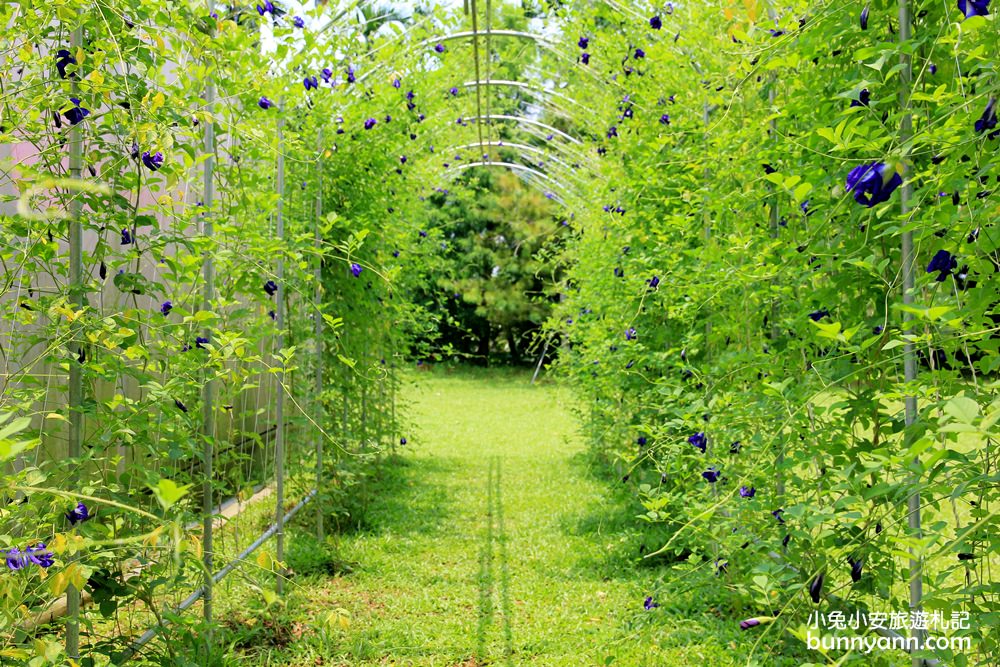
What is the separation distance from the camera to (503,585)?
3.77 meters

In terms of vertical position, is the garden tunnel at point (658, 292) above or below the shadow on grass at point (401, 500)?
above

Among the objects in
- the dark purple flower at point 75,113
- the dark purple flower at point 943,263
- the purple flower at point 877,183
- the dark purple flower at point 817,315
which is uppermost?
the dark purple flower at point 75,113

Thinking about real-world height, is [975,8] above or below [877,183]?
above

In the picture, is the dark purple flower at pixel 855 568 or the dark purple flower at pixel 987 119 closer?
the dark purple flower at pixel 987 119

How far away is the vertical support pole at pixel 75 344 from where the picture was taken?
1.71m

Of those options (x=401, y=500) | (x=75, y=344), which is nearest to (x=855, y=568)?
(x=75, y=344)

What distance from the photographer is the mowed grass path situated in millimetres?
2939

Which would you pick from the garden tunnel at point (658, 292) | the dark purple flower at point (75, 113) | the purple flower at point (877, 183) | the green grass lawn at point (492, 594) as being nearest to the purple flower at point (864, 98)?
the garden tunnel at point (658, 292)

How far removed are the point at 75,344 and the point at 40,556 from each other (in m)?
0.52

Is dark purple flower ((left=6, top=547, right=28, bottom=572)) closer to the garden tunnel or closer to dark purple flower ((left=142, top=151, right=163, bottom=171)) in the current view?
the garden tunnel

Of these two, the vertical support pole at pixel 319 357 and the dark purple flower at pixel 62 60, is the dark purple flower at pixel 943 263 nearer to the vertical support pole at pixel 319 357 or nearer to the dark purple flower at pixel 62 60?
the dark purple flower at pixel 62 60

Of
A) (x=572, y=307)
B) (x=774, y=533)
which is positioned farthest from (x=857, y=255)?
(x=572, y=307)

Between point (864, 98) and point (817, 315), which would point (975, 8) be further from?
point (817, 315)

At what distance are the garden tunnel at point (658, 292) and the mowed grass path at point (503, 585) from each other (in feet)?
1.08
